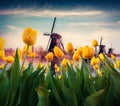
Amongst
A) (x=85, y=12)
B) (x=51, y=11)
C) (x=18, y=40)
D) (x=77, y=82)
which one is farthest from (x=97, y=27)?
(x=77, y=82)

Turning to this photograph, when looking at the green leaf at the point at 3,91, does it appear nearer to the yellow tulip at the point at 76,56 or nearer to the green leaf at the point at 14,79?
the green leaf at the point at 14,79

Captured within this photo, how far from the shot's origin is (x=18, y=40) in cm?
379

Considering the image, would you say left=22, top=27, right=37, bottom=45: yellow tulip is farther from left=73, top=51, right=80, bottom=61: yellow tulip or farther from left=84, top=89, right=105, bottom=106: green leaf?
left=73, top=51, right=80, bottom=61: yellow tulip

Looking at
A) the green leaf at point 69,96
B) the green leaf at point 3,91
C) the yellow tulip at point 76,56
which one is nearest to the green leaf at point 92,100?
the green leaf at point 69,96

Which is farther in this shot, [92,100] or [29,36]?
[29,36]

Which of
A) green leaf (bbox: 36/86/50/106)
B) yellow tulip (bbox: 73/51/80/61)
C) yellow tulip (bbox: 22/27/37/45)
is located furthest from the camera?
yellow tulip (bbox: 73/51/80/61)

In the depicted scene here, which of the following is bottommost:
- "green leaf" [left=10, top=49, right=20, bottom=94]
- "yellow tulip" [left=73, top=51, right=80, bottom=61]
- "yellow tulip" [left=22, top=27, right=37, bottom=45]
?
"yellow tulip" [left=73, top=51, right=80, bottom=61]

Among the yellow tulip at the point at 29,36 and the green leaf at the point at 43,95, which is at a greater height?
the yellow tulip at the point at 29,36

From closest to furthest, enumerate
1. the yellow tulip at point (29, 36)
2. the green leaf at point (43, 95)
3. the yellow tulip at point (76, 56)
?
the green leaf at point (43, 95)
the yellow tulip at point (29, 36)
the yellow tulip at point (76, 56)

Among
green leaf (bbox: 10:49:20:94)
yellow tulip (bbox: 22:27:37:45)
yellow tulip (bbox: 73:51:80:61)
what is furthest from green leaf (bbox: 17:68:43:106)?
yellow tulip (bbox: 73:51:80:61)

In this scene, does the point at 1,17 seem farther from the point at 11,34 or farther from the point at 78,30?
the point at 78,30

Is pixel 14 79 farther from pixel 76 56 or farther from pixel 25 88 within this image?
pixel 76 56

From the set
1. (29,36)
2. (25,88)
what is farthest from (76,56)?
(25,88)

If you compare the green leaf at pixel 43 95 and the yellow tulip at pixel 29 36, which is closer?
the green leaf at pixel 43 95
